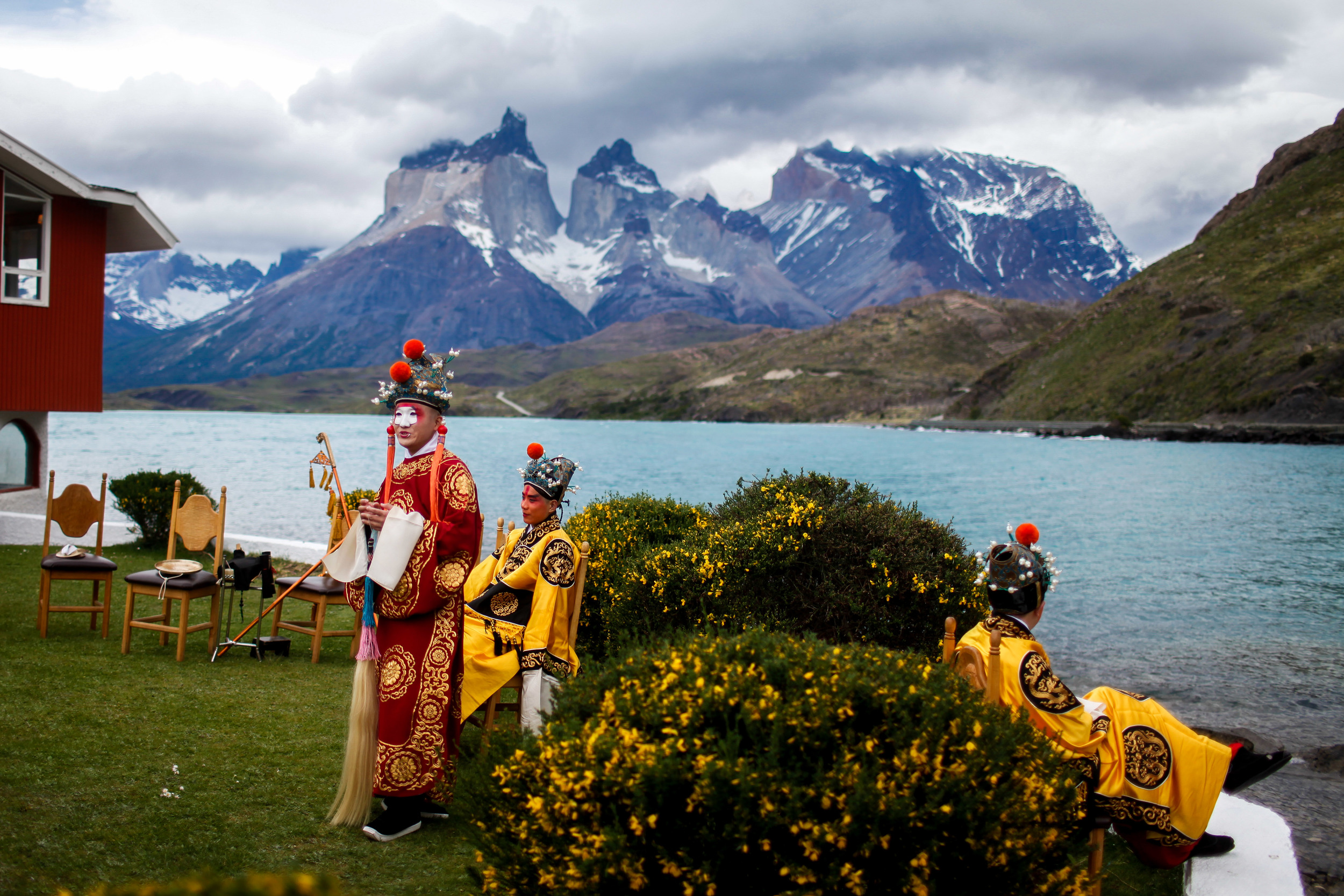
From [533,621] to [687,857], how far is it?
2.87 m

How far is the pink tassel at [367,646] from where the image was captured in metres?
4.60

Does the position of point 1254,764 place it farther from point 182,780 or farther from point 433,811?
point 182,780

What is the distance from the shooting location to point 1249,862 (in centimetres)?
427

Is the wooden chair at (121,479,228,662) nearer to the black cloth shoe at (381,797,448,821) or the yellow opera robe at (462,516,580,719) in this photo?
the yellow opera robe at (462,516,580,719)

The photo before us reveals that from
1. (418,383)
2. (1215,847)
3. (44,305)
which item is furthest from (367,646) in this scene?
(44,305)

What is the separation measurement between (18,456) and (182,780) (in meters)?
14.1

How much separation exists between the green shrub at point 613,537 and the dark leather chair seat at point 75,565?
442 centimetres

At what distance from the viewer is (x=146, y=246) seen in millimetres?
18000

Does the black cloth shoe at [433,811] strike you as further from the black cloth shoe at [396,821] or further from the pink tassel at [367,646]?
the pink tassel at [367,646]

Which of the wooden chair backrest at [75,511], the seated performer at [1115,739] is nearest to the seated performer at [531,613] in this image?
the seated performer at [1115,739]

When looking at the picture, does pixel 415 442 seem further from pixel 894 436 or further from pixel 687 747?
pixel 894 436

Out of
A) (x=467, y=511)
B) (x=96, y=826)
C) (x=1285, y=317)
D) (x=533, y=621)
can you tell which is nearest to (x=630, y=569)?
(x=533, y=621)

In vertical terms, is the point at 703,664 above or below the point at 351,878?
above

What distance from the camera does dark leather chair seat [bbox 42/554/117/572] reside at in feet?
26.9
